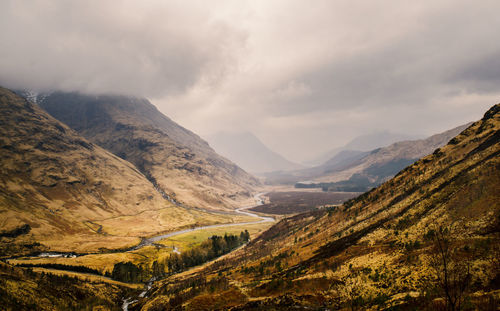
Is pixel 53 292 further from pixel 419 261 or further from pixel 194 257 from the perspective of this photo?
pixel 419 261

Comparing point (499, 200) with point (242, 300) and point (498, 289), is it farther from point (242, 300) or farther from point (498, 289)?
point (242, 300)

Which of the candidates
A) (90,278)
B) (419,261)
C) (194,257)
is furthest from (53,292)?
(419,261)

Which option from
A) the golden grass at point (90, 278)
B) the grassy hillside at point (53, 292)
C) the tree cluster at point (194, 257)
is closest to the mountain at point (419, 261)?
the grassy hillside at point (53, 292)

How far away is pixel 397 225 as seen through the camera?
74.8 metres

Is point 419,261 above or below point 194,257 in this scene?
above

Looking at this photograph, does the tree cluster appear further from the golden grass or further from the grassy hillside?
the grassy hillside

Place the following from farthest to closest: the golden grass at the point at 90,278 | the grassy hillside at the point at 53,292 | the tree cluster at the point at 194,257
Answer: the tree cluster at the point at 194,257, the golden grass at the point at 90,278, the grassy hillside at the point at 53,292

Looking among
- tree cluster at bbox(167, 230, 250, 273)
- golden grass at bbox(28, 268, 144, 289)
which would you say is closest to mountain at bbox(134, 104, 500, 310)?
golden grass at bbox(28, 268, 144, 289)

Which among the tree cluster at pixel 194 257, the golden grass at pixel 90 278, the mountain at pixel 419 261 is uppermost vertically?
the mountain at pixel 419 261

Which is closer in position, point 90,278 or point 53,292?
point 53,292

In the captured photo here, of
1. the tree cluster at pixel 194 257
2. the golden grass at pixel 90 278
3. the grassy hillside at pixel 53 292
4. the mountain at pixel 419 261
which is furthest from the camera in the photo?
the tree cluster at pixel 194 257

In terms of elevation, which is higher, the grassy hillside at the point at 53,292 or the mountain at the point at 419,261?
the mountain at the point at 419,261

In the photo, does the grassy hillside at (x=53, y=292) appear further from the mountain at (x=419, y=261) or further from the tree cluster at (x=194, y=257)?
the tree cluster at (x=194, y=257)

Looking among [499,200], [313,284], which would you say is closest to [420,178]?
[499,200]
